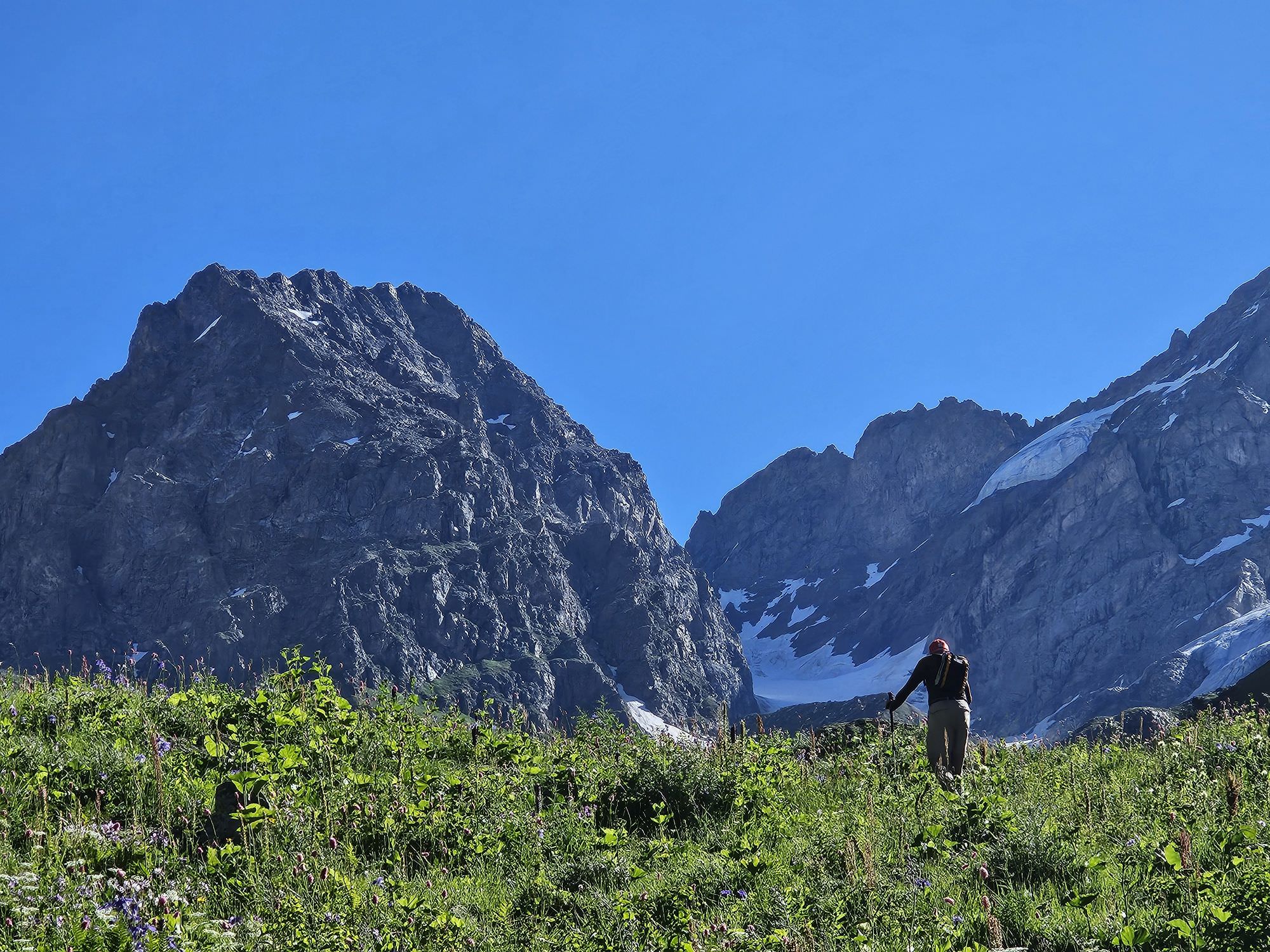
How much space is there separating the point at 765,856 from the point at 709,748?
3.53m

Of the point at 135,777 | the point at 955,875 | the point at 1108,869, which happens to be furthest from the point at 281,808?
the point at 1108,869

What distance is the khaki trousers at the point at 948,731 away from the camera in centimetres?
1161

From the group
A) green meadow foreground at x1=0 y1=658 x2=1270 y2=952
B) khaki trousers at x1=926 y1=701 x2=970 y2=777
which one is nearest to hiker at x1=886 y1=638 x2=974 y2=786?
khaki trousers at x1=926 y1=701 x2=970 y2=777

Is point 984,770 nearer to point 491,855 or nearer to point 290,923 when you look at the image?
point 491,855

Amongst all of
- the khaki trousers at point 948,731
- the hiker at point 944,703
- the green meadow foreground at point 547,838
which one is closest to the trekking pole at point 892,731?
the hiker at point 944,703

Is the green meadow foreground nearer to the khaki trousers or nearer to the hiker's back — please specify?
the khaki trousers

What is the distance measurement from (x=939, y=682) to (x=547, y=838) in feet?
19.4

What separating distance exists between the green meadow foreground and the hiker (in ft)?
1.81

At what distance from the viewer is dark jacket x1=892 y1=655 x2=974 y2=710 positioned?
12070 mm

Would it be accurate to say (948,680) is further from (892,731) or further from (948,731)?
(892,731)

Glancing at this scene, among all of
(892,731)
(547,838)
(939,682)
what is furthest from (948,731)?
(547,838)

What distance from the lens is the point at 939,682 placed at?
1223 cm

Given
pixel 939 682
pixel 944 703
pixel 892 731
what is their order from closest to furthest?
1. pixel 944 703
2. pixel 939 682
3. pixel 892 731

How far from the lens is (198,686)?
10.4 metres
